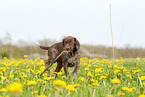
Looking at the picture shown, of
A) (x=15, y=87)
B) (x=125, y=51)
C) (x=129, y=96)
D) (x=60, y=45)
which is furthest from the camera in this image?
(x=125, y=51)

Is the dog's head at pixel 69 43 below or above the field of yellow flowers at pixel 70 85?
above

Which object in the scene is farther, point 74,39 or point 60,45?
Result: point 60,45

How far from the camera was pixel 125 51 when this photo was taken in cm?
2072

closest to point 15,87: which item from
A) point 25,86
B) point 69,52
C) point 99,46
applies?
point 25,86

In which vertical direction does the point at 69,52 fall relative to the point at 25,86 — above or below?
above

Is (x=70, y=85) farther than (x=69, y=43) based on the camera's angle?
No

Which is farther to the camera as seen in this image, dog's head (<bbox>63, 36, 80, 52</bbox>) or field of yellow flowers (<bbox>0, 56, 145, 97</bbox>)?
dog's head (<bbox>63, 36, 80, 52</bbox>)

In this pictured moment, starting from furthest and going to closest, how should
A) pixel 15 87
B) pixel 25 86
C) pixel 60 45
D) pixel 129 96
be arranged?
1. pixel 60 45
2. pixel 25 86
3. pixel 129 96
4. pixel 15 87

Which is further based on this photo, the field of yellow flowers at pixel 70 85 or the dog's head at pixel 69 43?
the dog's head at pixel 69 43

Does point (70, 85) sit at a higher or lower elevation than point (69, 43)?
lower

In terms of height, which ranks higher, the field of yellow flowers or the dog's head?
the dog's head

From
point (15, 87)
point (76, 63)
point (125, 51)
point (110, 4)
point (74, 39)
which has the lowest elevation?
point (125, 51)

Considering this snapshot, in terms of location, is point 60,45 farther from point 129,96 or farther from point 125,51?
point 125,51

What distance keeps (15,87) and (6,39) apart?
1950 centimetres
